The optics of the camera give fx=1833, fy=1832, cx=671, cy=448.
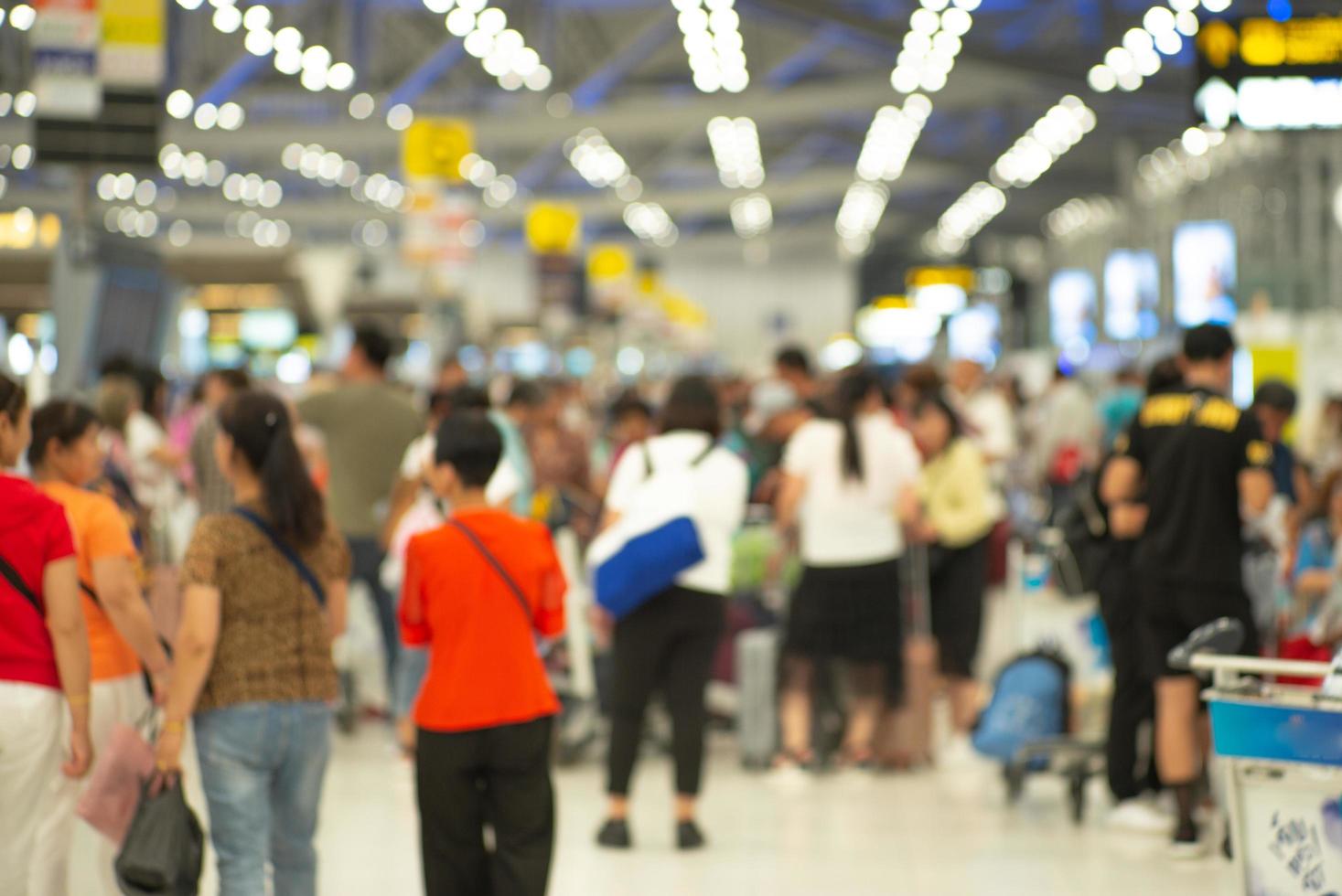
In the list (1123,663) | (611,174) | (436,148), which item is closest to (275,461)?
(1123,663)

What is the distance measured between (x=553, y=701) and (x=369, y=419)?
145 inches

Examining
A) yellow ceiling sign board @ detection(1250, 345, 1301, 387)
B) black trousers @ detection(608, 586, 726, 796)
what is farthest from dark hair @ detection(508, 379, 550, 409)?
yellow ceiling sign board @ detection(1250, 345, 1301, 387)

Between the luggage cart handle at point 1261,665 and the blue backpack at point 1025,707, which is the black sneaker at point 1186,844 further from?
the luggage cart handle at point 1261,665

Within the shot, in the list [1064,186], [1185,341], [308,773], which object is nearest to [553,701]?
[308,773]

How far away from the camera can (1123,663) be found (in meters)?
7.12

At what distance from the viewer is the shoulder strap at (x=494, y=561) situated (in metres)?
4.59

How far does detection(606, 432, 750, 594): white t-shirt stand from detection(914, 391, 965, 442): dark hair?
2281 mm

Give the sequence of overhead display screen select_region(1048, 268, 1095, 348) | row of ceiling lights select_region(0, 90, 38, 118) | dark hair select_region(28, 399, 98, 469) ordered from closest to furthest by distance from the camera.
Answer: dark hair select_region(28, 399, 98, 469) < row of ceiling lights select_region(0, 90, 38, 118) < overhead display screen select_region(1048, 268, 1095, 348)

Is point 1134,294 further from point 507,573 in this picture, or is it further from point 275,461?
point 275,461

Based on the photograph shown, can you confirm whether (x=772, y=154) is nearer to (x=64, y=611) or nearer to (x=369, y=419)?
(x=369, y=419)

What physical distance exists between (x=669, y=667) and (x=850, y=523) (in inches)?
58.8

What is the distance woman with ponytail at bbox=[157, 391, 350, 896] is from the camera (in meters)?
4.34

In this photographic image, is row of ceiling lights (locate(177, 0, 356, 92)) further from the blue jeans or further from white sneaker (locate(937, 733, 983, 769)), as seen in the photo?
the blue jeans

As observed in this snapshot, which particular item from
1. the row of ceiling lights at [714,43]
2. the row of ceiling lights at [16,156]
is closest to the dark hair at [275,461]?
the row of ceiling lights at [714,43]
